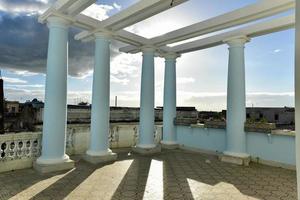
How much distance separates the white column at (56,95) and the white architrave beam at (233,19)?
3322 millimetres

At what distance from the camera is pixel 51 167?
5152 mm

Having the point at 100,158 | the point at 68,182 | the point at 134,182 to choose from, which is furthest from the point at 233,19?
the point at 68,182

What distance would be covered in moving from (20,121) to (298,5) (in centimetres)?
1112

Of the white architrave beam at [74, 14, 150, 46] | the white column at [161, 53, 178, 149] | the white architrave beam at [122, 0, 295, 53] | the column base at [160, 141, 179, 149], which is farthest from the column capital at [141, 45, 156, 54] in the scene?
the column base at [160, 141, 179, 149]

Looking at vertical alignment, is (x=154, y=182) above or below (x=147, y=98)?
below

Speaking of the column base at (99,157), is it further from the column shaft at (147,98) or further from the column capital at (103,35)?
the column capital at (103,35)

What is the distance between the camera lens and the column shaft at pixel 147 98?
789cm

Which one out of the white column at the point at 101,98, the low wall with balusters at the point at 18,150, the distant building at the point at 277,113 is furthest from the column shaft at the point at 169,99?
the distant building at the point at 277,113

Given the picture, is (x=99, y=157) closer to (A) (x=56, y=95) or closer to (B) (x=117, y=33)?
(A) (x=56, y=95)

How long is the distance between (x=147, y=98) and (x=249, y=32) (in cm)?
391

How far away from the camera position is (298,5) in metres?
1.25

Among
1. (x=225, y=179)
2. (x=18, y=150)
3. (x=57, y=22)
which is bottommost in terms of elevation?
(x=225, y=179)

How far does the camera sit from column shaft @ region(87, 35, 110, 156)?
6516 millimetres

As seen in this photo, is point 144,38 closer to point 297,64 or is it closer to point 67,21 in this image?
point 67,21
